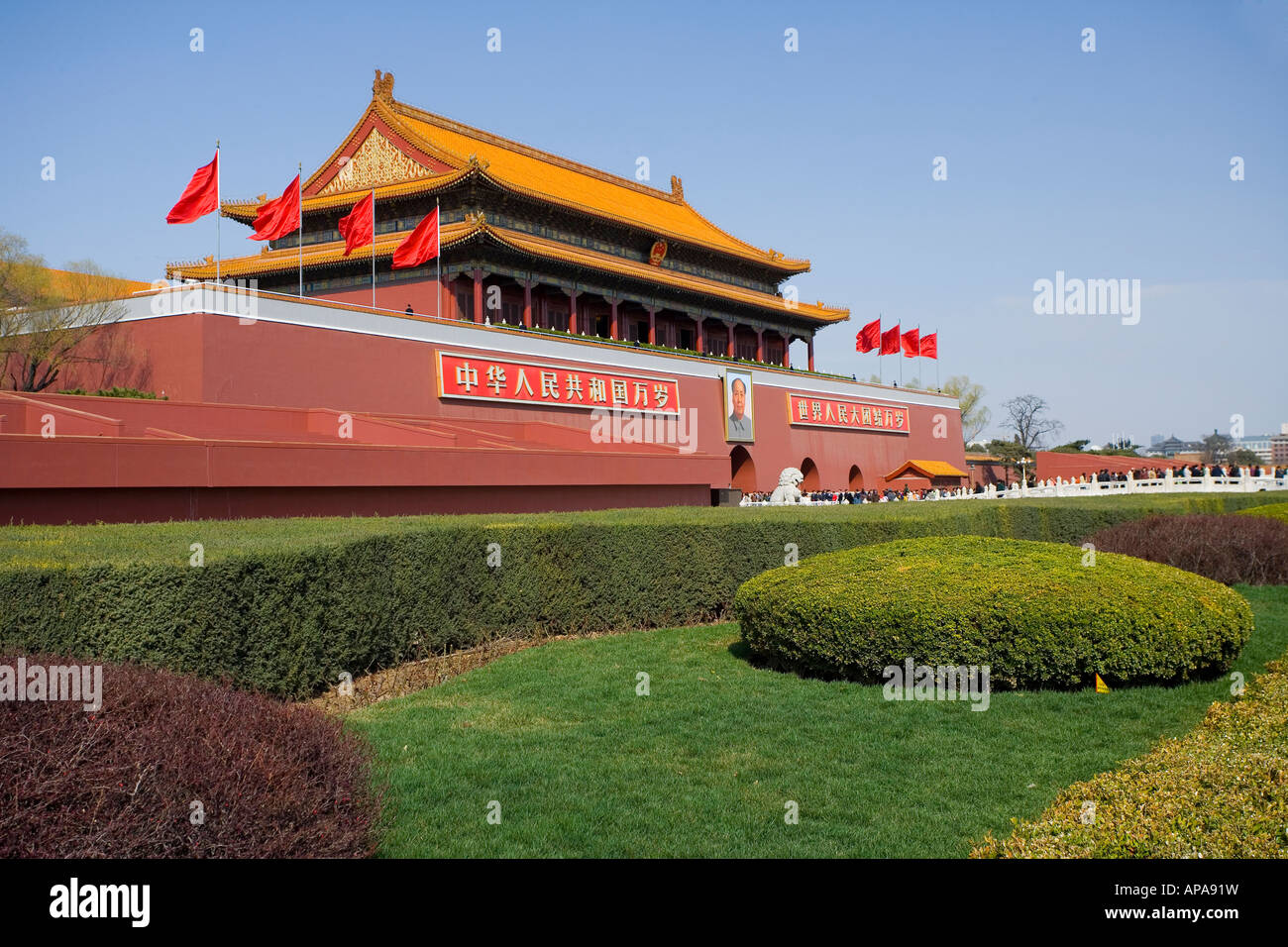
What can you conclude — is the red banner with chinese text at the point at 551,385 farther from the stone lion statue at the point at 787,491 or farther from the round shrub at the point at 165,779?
the round shrub at the point at 165,779

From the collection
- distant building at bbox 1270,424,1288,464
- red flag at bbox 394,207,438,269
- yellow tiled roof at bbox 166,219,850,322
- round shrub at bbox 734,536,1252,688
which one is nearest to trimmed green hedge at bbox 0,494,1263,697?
round shrub at bbox 734,536,1252,688

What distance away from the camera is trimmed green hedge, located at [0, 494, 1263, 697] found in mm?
5543

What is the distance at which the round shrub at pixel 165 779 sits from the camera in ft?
9.29

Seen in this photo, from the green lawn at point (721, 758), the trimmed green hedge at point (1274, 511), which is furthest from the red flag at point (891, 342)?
the green lawn at point (721, 758)

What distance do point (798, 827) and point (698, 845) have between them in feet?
1.82

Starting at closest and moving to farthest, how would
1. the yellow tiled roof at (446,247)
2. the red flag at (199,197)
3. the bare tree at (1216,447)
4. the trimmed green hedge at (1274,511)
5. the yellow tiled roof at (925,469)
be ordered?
the trimmed green hedge at (1274,511), the red flag at (199,197), the yellow tiled roof at (446,247), the yellow tiled roof at (925,469), the bare tree at (1216,447)

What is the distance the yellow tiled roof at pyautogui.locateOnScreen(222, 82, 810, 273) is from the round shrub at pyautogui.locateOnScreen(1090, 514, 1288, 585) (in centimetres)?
1794

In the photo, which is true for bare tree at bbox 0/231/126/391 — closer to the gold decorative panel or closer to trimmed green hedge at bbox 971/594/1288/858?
the gold decorative panel

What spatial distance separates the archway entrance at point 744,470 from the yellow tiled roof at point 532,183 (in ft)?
24.7

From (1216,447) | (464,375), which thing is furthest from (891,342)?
(1216,447)

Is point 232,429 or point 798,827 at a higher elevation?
point 232,429
